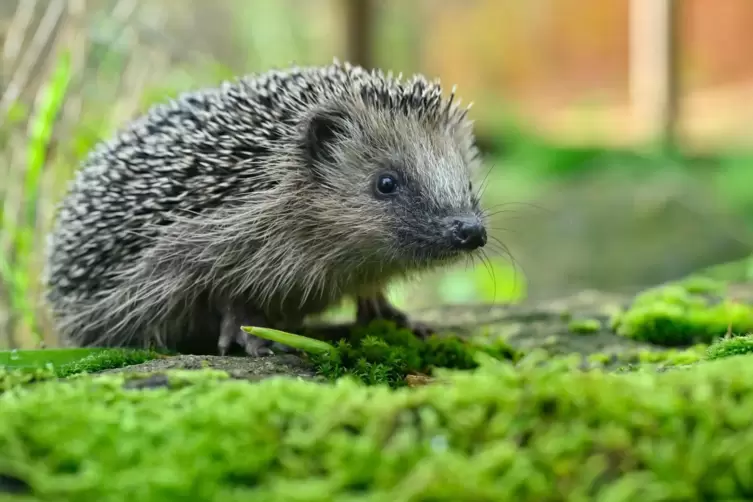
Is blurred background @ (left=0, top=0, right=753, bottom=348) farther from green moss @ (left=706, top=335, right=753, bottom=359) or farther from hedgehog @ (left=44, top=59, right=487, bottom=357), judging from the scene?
green moss @ (left=706, top=335, right=753, bottom=359)

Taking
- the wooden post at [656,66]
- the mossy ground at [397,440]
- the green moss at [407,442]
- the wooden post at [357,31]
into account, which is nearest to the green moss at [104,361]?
the mossy ground at [397,440]

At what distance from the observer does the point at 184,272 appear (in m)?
4.41

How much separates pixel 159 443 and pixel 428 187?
7.69 ft

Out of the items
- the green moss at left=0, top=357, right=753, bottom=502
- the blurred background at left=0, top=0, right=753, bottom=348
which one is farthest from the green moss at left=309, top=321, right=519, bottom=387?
the blurred background at left=0, top=0, right=753, bottom=348

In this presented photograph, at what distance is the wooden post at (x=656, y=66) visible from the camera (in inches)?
582

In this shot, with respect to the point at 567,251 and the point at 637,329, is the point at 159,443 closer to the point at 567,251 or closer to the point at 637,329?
the point at 637,329

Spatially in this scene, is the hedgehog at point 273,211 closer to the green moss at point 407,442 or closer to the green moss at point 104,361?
the green moss at point 104,361

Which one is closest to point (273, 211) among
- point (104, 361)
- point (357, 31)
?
point (104, 361)

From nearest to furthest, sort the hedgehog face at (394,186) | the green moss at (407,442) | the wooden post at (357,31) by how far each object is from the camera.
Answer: the green moss at (407,442) → the hedgehog face at (394,186) → the wooden post at (357,31)

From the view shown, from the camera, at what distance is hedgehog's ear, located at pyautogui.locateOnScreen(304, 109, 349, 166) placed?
4.49m

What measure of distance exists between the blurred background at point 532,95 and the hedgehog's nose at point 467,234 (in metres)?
3.74

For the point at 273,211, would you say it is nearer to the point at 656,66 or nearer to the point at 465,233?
the point at 465,233

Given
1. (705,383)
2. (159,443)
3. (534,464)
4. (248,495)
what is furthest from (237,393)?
(705,383)

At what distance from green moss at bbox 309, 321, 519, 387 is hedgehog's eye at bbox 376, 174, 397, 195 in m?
0.75
